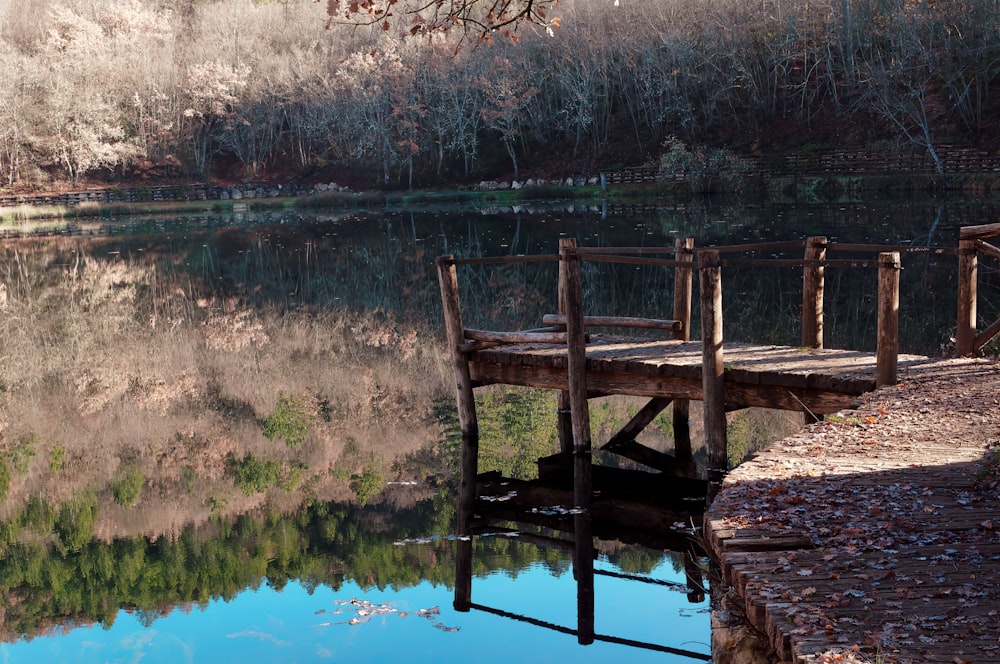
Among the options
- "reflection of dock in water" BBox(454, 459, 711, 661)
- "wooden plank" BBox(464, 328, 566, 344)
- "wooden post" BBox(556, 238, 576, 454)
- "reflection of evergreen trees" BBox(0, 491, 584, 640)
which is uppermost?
"wooden plank" BBox(464, 328, 566, 344)

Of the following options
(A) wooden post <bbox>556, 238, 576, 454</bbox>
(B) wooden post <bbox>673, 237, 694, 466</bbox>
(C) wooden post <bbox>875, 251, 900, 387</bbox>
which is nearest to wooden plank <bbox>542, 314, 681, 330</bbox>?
(B) wooden post <bbox>673, 237, 694, 466</bbox>

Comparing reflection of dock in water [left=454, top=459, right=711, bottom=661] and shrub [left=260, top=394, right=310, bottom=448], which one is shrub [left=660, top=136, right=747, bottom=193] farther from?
reflection of dock in water [left=454, top=459, right=711, bottom=661]

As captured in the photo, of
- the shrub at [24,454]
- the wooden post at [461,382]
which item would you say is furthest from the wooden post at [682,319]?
the shrub at [24,454]

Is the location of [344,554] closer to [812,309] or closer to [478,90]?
[812,309]

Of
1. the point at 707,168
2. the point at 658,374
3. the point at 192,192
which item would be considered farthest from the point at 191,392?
Result: the point at 192,192

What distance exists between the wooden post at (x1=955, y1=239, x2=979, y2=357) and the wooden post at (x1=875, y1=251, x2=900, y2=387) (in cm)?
117

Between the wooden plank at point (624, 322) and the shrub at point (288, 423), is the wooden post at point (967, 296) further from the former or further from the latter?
the shrub at point (288, 423)

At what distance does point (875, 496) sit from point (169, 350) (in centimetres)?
1804

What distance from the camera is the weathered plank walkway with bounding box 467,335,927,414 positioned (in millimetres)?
10516

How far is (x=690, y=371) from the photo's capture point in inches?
437

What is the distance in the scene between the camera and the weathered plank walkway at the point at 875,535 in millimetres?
5031

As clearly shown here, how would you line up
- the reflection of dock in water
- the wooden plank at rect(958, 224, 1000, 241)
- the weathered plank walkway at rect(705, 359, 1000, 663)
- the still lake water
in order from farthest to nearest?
the wooden plank at rect(958, 224, 1000, 241)
the reflection of dock in water
the still lake water
the weathered plank walkway at rect(705, 359, 1000, 663)

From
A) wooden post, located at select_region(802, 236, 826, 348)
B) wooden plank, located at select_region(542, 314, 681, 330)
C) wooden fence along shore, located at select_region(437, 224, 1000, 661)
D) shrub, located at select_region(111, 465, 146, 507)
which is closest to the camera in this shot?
wooden fence along shore, located at select_region(437, 224, 1000, 661)

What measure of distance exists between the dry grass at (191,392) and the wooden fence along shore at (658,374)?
1971mm
